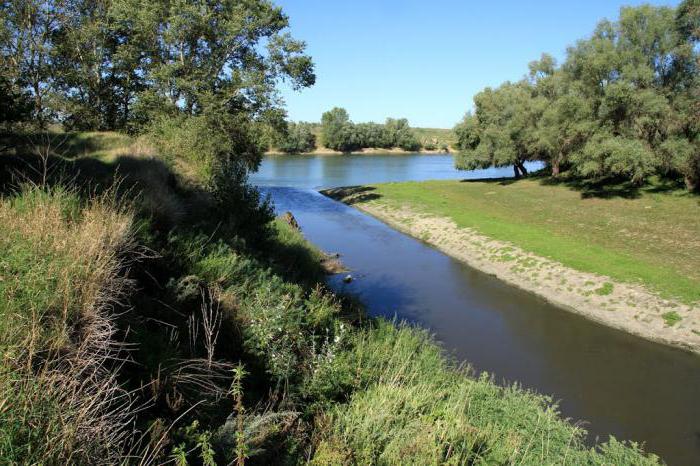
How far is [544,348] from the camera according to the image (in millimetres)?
13562

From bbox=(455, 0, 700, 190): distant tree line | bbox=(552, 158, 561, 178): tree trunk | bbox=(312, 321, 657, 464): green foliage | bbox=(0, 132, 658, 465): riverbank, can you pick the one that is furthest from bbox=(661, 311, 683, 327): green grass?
bbox=(552, 158, 561, 178): tree trunk

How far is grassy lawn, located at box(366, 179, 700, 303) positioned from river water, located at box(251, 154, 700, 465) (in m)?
3.28

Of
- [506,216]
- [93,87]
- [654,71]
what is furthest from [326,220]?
[654,71]

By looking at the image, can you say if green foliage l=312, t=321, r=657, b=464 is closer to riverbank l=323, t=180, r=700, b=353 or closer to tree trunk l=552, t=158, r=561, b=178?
riverbank l=323, t=180, r=700, b=353

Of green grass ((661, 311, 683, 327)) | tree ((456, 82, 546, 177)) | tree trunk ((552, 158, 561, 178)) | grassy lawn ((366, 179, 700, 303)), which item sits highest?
tree ((456, 82, 546, 177))

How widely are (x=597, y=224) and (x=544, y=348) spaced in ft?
51.6

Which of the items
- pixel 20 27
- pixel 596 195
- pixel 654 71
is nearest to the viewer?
pixel 20 27

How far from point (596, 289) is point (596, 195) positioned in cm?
2099

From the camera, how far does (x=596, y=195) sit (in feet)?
113

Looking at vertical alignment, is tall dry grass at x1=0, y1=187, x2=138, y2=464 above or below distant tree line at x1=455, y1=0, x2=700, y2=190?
below

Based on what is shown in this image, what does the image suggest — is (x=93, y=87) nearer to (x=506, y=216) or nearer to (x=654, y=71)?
(x=506, y=216)

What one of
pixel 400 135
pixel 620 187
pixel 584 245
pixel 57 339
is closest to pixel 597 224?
pixel 584 245

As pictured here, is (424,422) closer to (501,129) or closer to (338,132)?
(501,129)

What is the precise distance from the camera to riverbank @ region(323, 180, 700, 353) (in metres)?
15.0
